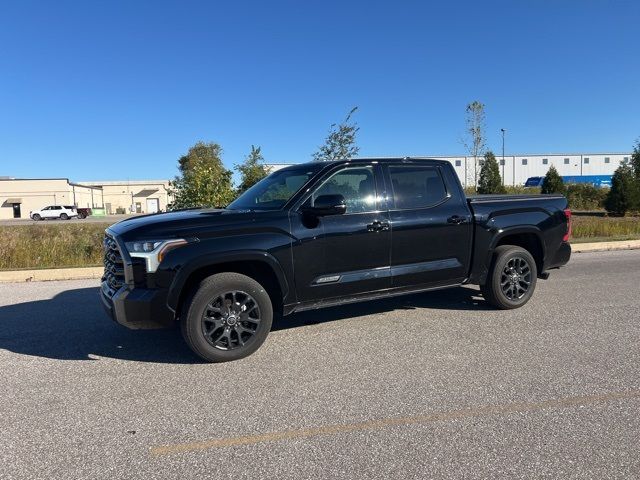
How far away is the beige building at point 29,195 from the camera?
66562 mm

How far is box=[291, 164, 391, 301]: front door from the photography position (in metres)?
5.04

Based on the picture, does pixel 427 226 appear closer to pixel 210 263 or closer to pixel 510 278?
pixel 510 278

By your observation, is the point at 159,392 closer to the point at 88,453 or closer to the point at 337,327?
the point at 88,453

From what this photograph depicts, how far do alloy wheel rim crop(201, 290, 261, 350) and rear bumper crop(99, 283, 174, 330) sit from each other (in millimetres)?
356

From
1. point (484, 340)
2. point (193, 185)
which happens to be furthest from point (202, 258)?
point (193, 185)

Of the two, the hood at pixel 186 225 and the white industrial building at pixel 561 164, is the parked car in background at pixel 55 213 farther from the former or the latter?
the white industrial building at pixel 561 164

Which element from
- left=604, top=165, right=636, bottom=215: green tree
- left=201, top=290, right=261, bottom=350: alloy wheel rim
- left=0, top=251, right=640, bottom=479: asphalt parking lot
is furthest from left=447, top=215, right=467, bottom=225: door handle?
left=604, top=165, right=636, bottom=215: green tree

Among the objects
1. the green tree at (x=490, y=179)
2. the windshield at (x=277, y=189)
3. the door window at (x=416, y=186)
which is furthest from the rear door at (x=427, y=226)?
the green tree at (x=490, y=179)

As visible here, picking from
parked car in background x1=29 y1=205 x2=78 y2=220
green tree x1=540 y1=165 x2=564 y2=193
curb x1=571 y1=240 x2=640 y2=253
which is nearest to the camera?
curb x1=571 y1=240 x2=640 y2=253

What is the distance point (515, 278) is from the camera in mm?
6504

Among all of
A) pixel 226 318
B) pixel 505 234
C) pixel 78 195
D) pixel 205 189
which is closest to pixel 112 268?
pixel 226 318

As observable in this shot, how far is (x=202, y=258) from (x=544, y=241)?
4.57 metres

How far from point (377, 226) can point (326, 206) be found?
770mm

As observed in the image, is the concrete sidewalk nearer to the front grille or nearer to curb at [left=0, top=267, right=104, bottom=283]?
curb at [left=0, top=267, right=104, bottom=283]
